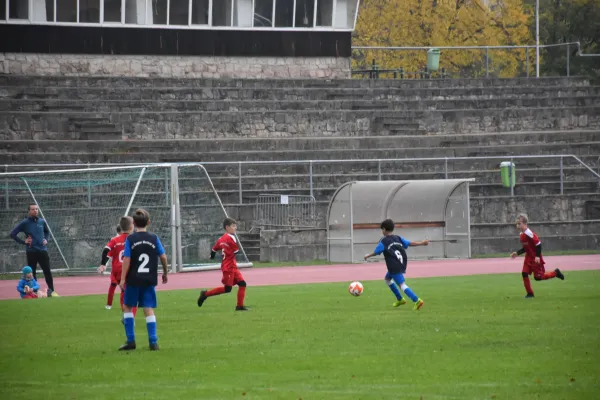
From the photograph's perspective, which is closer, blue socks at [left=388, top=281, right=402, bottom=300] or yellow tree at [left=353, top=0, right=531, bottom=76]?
blue socks at [left=388, top=281, right=402, bottom=300]

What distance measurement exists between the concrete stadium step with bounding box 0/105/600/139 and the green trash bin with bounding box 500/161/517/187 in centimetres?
679

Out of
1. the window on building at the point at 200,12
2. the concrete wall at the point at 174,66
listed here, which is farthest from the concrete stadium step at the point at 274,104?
the window on building at the point at 200,12

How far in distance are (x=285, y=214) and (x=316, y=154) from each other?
15.4 feet

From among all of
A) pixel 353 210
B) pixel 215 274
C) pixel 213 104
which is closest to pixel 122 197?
pixel 215 274

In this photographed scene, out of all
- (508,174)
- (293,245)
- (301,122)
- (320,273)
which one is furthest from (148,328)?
(301,122)

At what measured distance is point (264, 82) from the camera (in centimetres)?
4516

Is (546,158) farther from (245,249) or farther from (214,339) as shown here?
(214,339)

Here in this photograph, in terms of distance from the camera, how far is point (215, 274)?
99.9 ft

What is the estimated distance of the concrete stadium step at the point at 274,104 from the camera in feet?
135

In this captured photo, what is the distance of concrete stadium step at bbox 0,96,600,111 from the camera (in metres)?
41.1

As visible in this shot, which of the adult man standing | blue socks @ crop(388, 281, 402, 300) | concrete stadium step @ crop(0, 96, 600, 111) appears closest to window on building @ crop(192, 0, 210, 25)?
concrete stadium step @ crop(0, 96, 600, 111)

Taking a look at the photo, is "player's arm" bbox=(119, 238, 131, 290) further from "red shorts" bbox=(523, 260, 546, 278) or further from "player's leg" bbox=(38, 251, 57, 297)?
"player's leg" bbox=(38, 251, 57, 297)

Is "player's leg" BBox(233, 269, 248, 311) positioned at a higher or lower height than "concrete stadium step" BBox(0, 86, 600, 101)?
lower

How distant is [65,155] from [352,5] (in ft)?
56.3
